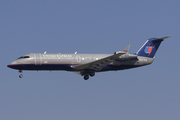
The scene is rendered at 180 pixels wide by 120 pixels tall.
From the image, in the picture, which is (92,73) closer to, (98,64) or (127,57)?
(98,64)

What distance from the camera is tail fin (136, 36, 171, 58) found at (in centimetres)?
5259

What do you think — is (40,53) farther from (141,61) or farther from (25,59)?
(141,61)

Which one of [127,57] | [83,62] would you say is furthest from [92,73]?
[127,57]

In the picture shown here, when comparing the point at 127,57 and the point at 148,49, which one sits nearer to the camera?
the point at 127,57

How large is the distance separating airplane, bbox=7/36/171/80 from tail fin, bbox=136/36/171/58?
1.10 feet

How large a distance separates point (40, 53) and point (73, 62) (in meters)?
4.96

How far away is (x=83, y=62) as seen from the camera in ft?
162

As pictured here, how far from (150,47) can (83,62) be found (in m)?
11.2

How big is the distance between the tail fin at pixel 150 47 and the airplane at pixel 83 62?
0.34 m

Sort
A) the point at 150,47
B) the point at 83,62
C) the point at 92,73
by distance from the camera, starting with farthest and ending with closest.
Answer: the point at 150,47 < the point at 92,73 < the point at 83,62

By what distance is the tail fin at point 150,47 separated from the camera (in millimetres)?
52594

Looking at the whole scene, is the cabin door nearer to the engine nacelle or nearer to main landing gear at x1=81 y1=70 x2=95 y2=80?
main landing gear at x1=81 y1=70 x2=95 y2=80

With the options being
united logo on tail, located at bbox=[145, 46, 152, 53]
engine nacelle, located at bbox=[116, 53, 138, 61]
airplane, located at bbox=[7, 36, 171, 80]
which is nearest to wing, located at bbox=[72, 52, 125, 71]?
airplane, located at bbox=[7, 36, 171, 80]

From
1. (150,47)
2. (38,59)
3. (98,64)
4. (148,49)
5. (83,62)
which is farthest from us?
(150,47)
